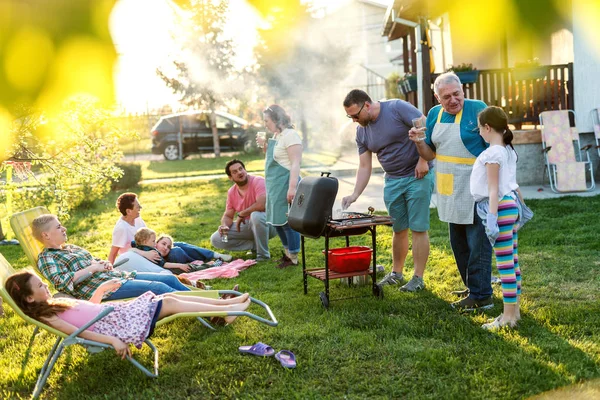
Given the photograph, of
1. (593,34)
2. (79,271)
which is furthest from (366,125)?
(593,34)

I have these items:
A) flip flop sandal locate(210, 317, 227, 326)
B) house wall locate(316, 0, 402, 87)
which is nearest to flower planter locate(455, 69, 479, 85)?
flip flop sandal locate(210, 317, 227, 326)

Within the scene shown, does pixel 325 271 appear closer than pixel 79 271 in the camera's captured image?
No

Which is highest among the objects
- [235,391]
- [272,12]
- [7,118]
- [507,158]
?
[272,12]

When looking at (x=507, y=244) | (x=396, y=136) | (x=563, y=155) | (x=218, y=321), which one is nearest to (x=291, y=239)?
(x=396, y=136)

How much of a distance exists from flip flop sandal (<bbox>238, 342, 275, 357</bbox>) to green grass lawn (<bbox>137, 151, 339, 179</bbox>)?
512 inches

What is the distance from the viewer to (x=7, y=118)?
6.98 meters

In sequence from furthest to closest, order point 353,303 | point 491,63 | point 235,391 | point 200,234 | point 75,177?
point 491,63 → point 200,234 → point 75,177 → point 353,303 → point 235,391

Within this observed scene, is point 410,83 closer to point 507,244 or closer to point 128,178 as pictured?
point 128,178

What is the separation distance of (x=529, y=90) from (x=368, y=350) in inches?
349

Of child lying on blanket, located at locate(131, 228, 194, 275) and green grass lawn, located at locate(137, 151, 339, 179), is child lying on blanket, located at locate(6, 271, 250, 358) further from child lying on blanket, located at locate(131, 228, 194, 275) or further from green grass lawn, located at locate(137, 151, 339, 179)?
green grass lawn, located at locate(137, 151, 339, 179)

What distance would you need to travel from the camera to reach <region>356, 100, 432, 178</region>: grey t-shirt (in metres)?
5.80

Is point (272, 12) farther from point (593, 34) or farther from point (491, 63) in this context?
point (593, 34)

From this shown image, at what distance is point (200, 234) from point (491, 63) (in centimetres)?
800

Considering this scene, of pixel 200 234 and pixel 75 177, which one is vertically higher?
pixel 75 177
